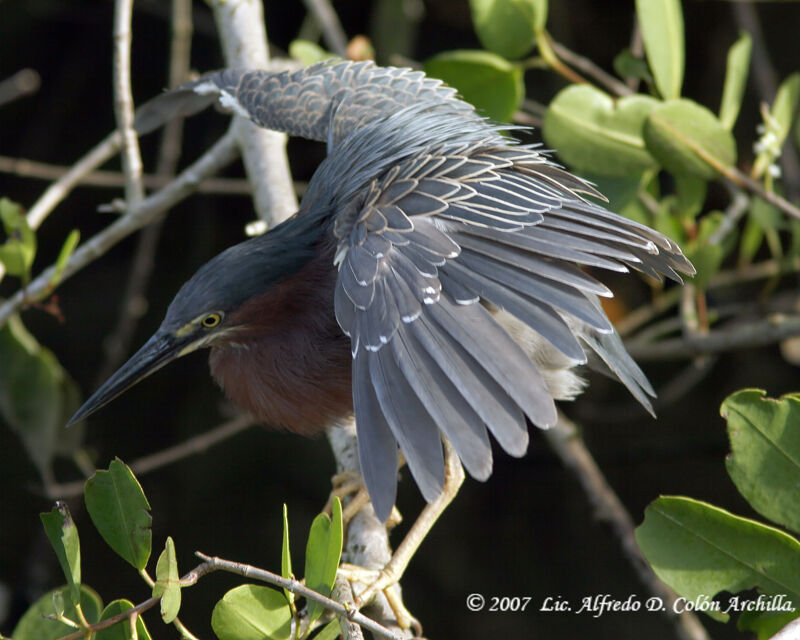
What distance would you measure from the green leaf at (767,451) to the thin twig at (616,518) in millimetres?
865

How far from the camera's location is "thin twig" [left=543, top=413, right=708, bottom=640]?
8.17ft

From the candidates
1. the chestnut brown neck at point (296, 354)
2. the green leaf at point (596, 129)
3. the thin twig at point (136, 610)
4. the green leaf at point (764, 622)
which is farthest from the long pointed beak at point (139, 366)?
the green leaf at point (764, 622)

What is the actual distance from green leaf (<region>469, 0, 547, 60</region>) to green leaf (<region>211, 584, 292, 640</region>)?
170 centimetres

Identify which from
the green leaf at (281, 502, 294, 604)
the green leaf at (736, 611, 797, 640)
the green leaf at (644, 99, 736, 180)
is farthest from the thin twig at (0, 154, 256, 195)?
the green leaf at (736, 611, 797, 640)

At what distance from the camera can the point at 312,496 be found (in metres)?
3.92

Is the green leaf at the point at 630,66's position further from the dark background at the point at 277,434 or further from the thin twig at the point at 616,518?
the dark background at the point at 277,434

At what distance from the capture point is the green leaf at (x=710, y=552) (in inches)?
62.3

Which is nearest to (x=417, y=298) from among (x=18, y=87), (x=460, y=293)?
(x=460, y=293)

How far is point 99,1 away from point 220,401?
1.83 metres

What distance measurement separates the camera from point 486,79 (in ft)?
8.79

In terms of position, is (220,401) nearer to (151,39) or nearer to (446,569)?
(446,569)

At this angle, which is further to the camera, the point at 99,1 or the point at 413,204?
the point at 99,1

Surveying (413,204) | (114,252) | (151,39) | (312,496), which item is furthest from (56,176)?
(413,204)

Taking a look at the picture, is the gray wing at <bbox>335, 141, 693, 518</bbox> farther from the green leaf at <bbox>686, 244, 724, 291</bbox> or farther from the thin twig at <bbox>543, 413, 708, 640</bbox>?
the thin twig at <bbox>543, 413, 708, 640</bbox>
